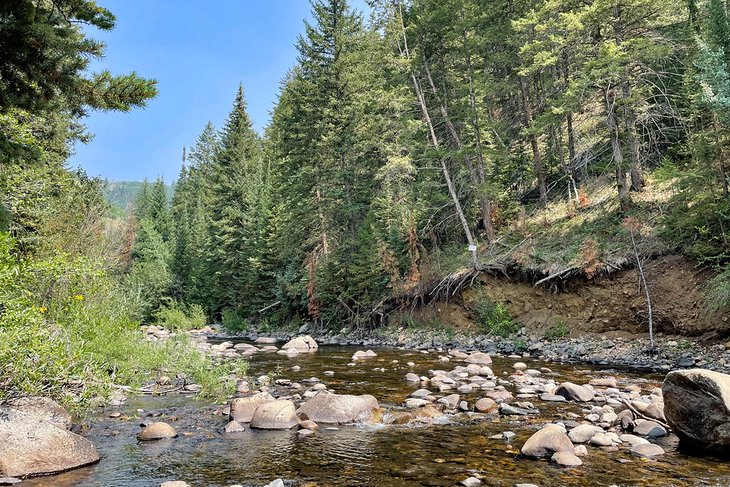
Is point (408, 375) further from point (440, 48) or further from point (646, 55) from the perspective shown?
point (440, 48)

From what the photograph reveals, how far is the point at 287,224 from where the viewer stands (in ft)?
98.5

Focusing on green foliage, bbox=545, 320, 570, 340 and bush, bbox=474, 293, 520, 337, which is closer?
green foliage, bbox=545, 320, 570, 340

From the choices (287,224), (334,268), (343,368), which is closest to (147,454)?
(343,368)

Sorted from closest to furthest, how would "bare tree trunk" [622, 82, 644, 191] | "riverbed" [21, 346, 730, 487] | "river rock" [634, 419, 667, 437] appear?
"riverbed" [21, 346, 730, 487] → "river rock" [634, 419, 667, 437] → "bare tree trunk" [622, 82, 644, 191]

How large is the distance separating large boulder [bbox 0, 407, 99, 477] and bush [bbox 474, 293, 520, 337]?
603 inches

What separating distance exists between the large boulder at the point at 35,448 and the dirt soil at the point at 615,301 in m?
14.7

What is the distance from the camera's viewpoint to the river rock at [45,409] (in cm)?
654

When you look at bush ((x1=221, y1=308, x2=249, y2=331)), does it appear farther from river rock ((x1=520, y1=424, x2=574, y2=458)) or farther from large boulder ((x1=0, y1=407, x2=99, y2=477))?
river rock ((x1=520, y1=424, x2=574, y2=458))

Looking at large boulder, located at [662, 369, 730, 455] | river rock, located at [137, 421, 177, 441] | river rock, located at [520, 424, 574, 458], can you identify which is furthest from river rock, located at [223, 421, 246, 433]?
large boulder, located at [662, 369, 730, 455]

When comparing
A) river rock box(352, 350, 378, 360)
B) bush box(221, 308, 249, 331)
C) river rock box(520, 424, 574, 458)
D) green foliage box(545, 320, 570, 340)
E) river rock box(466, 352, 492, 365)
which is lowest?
bush box(221, 308, 249, 331)

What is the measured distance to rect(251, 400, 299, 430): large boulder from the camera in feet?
25.7

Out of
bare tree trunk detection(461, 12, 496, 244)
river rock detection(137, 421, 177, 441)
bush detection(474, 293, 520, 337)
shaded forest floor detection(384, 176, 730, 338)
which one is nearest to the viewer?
river rock detection(137, 421, 177, 441)

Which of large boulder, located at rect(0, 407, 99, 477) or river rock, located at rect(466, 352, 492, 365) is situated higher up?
large boulder, located at rect(0, 407, 99, 477)

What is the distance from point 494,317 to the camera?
747 inches
